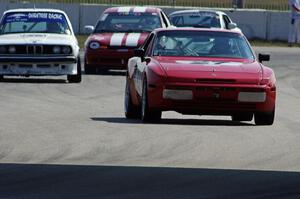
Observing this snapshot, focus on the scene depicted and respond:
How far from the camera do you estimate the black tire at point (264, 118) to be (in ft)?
47.4

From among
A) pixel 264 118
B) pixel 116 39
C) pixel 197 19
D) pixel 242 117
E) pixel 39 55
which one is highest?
pixel 264 118

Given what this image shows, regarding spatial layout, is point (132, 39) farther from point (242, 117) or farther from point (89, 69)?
point (242, 117)

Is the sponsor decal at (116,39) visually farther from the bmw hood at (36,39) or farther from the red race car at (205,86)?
the red race car at (205,86)

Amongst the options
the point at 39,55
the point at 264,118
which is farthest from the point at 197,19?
the point at 264,118

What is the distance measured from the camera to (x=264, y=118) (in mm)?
14594

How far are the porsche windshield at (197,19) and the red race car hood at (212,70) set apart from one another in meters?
13.5

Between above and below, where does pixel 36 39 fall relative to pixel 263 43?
above

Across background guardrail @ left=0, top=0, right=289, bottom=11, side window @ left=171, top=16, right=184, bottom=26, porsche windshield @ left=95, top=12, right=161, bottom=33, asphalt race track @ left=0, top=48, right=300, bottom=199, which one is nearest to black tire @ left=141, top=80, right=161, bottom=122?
asphalt race track @ left=0, top=48, right=300, bottom=199

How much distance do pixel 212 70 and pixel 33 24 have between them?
9.70 meters

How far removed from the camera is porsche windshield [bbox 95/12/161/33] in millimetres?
25594

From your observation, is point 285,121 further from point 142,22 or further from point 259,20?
point 259,20

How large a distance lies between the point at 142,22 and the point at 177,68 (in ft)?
37.6

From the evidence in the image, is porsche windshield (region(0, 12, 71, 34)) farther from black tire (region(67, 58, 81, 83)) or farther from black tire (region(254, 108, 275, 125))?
black tire (region(254, 108, 275, 125))

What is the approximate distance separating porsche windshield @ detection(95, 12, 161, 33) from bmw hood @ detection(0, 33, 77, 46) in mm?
2649
